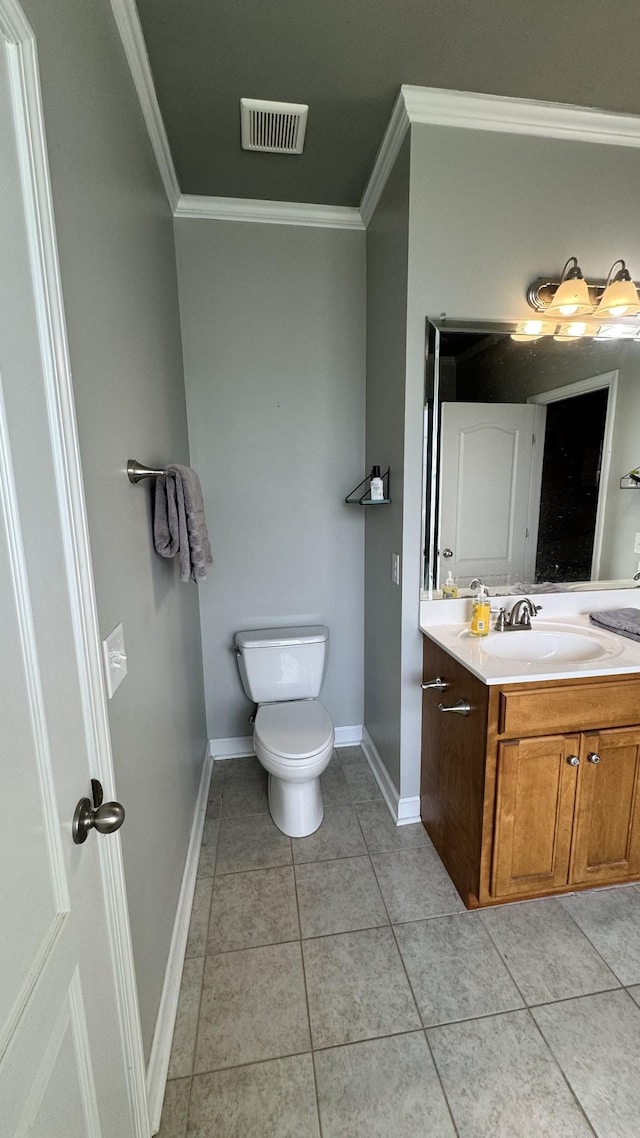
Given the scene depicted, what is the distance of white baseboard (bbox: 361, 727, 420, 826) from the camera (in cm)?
198

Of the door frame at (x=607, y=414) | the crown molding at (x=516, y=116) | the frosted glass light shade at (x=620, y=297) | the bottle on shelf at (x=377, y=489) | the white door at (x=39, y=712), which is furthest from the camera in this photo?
the bottle on shelf at (x=377, y=489)

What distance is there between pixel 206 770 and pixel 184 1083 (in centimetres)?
121

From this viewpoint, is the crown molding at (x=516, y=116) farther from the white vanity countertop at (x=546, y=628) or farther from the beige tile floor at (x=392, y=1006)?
the beige tile floor at (x=392, y=1006)

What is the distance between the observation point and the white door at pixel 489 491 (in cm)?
180

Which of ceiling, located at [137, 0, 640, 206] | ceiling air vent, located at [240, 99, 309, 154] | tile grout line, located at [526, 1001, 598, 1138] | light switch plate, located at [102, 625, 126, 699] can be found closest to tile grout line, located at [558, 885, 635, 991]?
tile grout line, located at [526, 1001, 598, 1138]

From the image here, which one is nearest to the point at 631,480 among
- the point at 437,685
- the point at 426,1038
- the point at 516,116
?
the point at 437,685

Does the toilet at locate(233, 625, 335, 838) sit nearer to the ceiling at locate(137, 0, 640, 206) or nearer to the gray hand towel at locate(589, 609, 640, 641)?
the gray hand towel at locate(589, 609, 640, 641)

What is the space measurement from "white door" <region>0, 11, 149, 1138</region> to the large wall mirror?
1.34 metres

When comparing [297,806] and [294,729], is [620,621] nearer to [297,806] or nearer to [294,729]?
[294,729]

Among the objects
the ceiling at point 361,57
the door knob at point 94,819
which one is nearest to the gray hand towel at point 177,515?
the door knob at point 94,819

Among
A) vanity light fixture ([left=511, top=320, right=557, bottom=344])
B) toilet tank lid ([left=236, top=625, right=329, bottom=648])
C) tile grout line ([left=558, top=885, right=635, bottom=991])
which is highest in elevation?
vanity light fixture ([left=511, top=320, right=557, bottom=344])

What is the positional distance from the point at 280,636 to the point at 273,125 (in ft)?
6.33

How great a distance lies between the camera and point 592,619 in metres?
1.87

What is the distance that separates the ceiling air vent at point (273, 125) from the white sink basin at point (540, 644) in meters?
1.88
